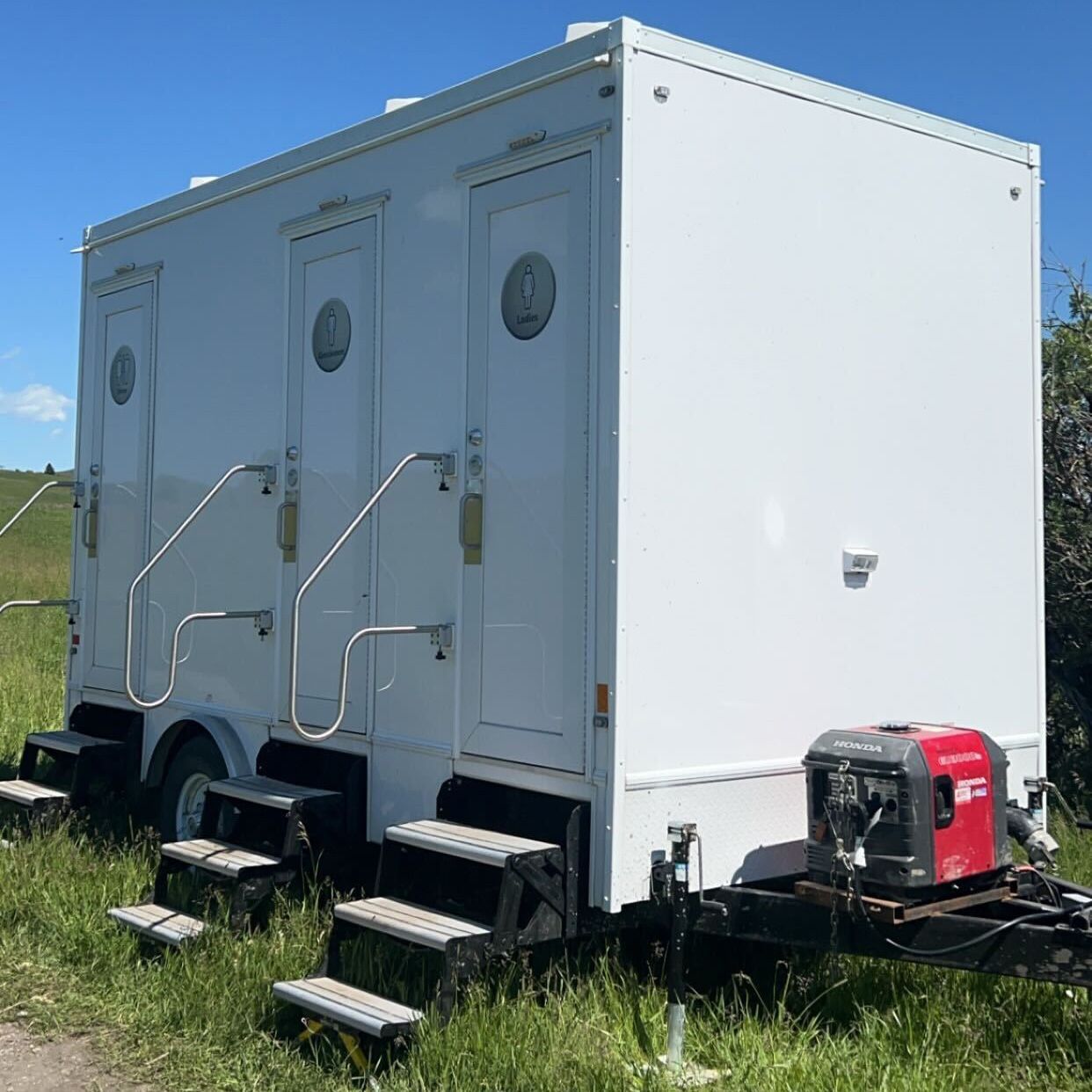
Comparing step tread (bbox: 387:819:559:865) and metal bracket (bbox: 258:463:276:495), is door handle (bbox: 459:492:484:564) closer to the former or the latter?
step tread (bbox: 387:819:559:865)

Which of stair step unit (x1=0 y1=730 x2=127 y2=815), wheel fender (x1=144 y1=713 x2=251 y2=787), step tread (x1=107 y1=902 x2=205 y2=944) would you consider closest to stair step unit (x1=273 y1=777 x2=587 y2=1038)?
step tread (x1=107 y1=902 x2=205 y2=944)

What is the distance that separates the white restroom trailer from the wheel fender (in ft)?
0.33

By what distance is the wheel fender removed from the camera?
21.7 ft

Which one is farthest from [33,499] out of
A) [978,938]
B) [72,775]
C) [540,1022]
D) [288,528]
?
[978,938]

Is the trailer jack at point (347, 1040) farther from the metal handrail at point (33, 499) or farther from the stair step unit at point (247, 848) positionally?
the metal handrail at point (33, 499)

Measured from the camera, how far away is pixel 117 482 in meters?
7.89

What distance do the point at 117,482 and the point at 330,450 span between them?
2.22 metres

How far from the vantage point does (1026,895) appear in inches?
186

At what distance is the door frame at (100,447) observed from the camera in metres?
7.56

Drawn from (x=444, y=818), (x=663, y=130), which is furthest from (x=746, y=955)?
(x=663, y=130)

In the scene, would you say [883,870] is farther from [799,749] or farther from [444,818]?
[444,818]

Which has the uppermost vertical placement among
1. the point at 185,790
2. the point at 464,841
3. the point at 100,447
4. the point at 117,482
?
the point at 100,447

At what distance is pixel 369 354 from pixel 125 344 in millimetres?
2463

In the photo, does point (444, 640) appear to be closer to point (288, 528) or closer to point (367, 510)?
point (367, 510)
